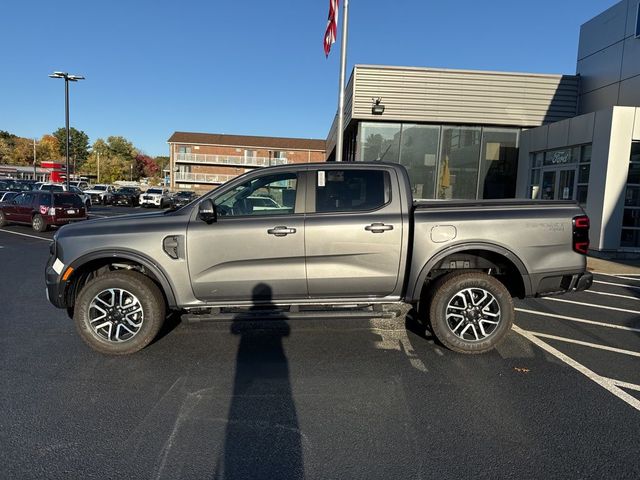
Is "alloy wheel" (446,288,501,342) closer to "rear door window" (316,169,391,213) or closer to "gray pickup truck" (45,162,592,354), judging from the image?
"gray pickup truck" (45,162,592,354)

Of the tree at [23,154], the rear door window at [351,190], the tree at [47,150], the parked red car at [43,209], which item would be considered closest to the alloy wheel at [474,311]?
the rear door window at [351,190]

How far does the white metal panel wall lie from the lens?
14.3m

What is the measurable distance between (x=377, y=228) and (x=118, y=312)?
276 cm

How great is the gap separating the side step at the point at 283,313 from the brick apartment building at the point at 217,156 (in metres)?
59.6

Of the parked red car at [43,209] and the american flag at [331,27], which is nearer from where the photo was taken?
the american flag at [331,27]

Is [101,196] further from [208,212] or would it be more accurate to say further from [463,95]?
[208,212]

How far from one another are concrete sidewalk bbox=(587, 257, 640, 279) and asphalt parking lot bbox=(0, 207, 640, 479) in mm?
4982

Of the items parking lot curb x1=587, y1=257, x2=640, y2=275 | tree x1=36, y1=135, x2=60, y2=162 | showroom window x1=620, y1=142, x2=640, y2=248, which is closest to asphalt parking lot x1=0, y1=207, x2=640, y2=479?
parking lot curb x1=587, y1=257, x2=640, y2=275

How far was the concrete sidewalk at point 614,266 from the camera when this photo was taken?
9695mm

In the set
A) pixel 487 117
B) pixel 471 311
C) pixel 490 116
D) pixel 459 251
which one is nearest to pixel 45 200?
pixel 487 117

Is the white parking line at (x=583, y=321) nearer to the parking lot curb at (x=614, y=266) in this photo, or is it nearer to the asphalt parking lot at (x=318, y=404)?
the asphalt parking lot at (x=318, y=404)

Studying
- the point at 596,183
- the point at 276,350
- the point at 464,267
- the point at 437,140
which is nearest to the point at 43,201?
the point at 437,140

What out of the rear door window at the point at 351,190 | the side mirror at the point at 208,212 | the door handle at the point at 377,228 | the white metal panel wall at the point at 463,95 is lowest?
the door handle at the point at 377,228

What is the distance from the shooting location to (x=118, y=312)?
4438 mm
